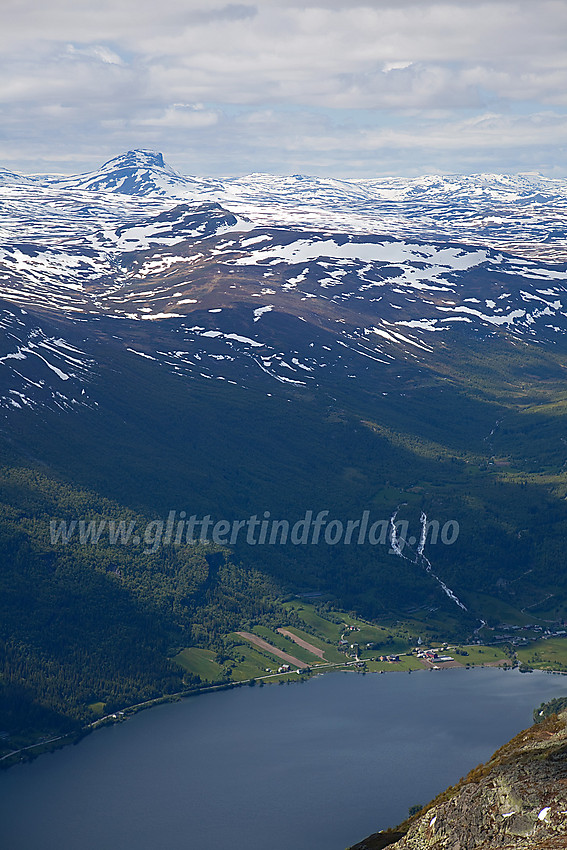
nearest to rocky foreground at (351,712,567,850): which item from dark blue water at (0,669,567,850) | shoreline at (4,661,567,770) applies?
dark blue water at (0,669,567,850)

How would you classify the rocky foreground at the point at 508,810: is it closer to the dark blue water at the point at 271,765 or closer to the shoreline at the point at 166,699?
the dark blue water at the point at 271,765

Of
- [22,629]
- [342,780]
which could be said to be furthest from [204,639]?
[342,780]

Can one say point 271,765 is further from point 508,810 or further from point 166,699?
point 508,810

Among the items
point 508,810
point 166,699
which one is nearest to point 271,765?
point 166,699

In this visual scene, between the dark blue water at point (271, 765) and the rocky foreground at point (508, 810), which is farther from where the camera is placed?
the dark blue water at point (271, 765)

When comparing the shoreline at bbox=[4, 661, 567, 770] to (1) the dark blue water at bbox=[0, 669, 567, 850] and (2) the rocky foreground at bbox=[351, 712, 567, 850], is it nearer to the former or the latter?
(1) the dark blue water at bbox=[0, 669, 567, 850]

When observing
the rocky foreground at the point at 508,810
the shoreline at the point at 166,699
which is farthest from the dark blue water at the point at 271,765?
the rocky foreground at the point at 508,810
